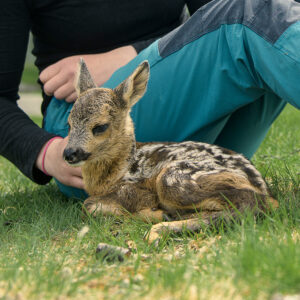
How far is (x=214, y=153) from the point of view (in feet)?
10.2

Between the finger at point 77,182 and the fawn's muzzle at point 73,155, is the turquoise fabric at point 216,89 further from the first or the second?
the fawn's muzzle at point 73,155

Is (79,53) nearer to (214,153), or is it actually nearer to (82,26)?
(82,26)

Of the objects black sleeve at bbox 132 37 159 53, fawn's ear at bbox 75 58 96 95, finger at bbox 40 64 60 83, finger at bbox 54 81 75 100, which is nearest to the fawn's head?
fawn's ear at bbox 75 58 96 95

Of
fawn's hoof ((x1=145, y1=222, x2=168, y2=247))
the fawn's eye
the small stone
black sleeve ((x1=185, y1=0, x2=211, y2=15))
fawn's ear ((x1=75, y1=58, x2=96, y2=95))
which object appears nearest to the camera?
the small stone

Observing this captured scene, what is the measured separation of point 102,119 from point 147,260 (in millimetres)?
1186

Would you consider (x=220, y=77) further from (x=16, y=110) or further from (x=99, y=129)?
(x=16, y=110)

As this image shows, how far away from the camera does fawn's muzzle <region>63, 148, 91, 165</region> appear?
118 inches

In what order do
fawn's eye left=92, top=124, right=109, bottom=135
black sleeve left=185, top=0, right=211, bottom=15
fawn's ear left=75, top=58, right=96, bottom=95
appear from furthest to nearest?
black sleeve left=185, top=0, right=211, bottom=15 < fawn's ear left=75, top=58, right=96, bottom=95 < fawn's eye left=92, top=124, right=109, bottom=135

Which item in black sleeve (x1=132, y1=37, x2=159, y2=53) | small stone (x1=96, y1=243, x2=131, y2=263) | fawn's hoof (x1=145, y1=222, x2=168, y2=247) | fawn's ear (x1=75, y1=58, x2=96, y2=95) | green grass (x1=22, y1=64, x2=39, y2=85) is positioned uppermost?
black sleeve (x1=132, y1=37, x2=159, y2=53)

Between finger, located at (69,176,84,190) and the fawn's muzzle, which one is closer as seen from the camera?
the fawn's muzzle

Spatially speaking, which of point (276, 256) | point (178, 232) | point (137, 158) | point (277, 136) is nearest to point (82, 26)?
point (137, 158)

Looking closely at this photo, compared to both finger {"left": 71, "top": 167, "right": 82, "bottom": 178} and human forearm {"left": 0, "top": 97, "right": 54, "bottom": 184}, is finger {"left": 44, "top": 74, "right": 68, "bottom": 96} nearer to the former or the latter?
human forearm {"left": 0, "top": 97, "right": 54, "bottom": 184}

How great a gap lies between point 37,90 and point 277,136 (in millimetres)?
32275

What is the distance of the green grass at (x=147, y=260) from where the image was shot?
184 centimetres
